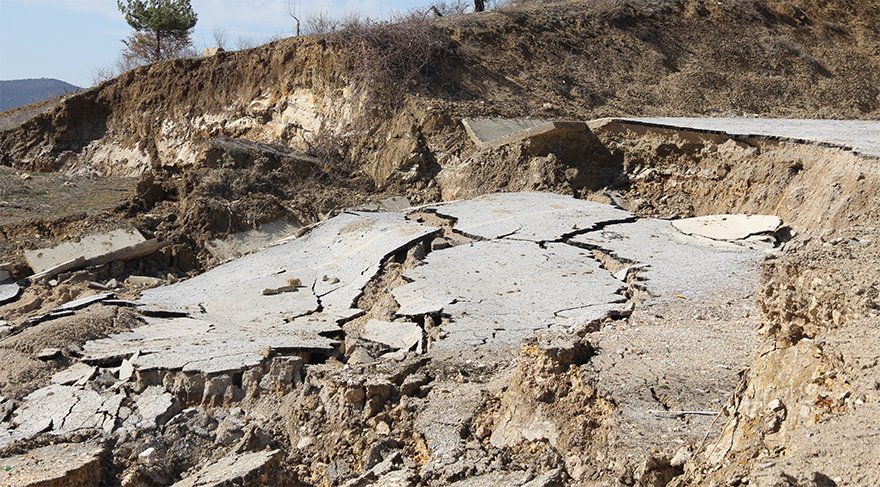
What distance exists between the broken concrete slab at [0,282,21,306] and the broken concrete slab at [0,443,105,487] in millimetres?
4567

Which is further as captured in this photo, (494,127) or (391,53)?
(391,53)

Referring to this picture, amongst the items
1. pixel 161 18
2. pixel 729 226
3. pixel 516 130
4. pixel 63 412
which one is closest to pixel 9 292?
pixel 63 412

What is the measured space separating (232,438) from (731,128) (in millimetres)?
8150

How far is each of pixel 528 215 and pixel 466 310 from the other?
3.18m

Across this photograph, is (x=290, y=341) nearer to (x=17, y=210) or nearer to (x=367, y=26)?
(x=17, y=210)

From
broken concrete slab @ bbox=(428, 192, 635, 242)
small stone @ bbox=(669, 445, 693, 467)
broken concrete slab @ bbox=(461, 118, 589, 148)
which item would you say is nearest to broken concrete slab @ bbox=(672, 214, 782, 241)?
broken concrete slab @ bbox=(428, 192, 635, 242)

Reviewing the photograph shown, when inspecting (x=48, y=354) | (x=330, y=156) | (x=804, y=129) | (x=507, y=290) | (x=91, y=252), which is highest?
(x=330, y=156)

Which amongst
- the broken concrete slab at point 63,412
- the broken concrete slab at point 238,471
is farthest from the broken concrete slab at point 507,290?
the broken concrete slab at point 63,412

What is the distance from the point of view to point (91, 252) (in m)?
11.3

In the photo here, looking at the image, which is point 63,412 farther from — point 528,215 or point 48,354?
point 528,215

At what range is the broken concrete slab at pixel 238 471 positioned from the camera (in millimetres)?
5434

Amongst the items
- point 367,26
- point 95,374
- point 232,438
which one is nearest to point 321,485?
point 232,438

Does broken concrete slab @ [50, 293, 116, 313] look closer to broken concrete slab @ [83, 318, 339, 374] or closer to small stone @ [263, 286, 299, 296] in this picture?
broken concrete slab @ [83, 318, 339, 374]

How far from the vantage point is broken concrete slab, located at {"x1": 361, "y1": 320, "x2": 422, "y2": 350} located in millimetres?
7180
